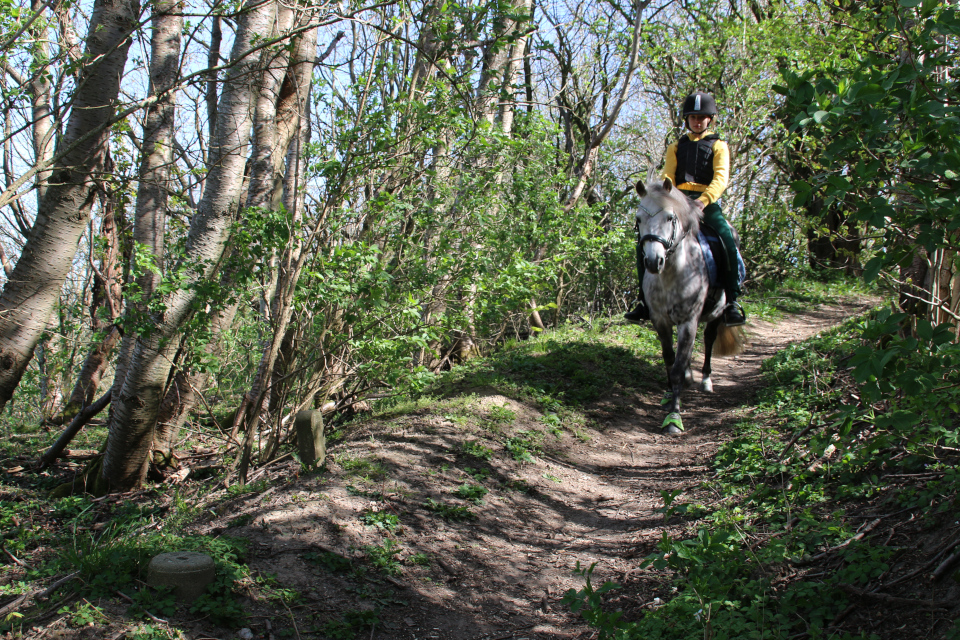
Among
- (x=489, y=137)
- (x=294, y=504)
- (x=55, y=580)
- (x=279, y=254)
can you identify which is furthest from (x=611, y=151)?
(x=55, y=580)

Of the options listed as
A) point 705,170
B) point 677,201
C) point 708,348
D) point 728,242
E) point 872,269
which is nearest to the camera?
point 872,269

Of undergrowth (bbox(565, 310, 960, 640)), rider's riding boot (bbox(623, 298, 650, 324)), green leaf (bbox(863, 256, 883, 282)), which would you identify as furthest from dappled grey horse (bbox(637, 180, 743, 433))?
green leaf (bbox(863, 256, 883, 282))

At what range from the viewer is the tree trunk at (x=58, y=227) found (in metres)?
5.70

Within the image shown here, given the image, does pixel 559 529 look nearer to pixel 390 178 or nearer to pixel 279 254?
pixel 279 254

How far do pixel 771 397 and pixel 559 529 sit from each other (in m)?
3.21

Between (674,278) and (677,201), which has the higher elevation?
(677,201)

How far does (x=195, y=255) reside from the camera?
5.96 metres

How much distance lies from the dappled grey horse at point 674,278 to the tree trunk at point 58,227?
516 centimetres

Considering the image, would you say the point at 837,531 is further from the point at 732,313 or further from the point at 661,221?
the point at 732,313

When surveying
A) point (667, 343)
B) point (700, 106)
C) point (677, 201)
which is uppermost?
point (700, 106)

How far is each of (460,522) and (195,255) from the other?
3.54 meters

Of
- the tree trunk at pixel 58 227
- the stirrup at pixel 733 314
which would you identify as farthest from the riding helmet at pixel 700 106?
the tree trunk at pixel 58 227

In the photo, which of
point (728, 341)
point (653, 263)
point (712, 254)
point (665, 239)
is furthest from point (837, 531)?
point (728, 341)

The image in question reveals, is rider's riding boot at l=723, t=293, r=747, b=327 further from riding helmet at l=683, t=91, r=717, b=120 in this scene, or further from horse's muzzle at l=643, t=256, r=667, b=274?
riding helmet at l=683, t=91, r=717, b=120
